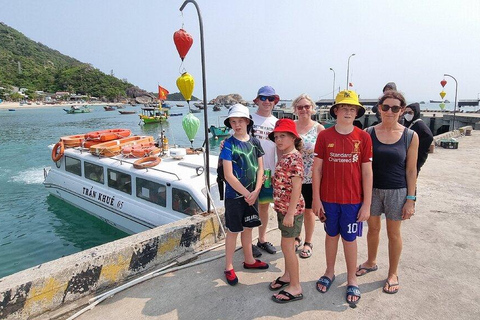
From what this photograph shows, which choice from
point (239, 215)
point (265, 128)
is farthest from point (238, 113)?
point (239, 215)

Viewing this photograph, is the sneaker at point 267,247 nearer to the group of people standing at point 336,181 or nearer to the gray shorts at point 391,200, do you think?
the group of people standing at point 336,181

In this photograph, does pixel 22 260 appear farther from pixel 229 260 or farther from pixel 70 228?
pixel 229 260

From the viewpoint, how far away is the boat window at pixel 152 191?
7.08 m

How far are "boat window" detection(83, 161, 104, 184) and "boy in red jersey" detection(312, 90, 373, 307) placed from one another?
7.48 m

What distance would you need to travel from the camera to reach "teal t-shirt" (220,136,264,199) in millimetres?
3109

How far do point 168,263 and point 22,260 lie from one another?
7066 mm

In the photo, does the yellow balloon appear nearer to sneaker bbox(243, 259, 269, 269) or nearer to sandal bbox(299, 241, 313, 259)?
sneaker bbox(243, 259, 269, 269)

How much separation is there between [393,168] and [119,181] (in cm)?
712

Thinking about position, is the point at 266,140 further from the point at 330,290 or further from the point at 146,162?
the point at 146,162

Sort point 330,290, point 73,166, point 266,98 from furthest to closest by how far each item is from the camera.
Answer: point 73,166, point 266,98, point 330,290

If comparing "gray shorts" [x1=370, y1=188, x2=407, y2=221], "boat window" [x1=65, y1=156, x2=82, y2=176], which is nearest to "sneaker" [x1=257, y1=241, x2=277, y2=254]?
"gray shorts" [x1=370, y1=188, x2=407, y2=221]

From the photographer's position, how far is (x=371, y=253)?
3416 mm

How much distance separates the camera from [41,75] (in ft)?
437

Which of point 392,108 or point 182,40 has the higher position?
point 182,40
